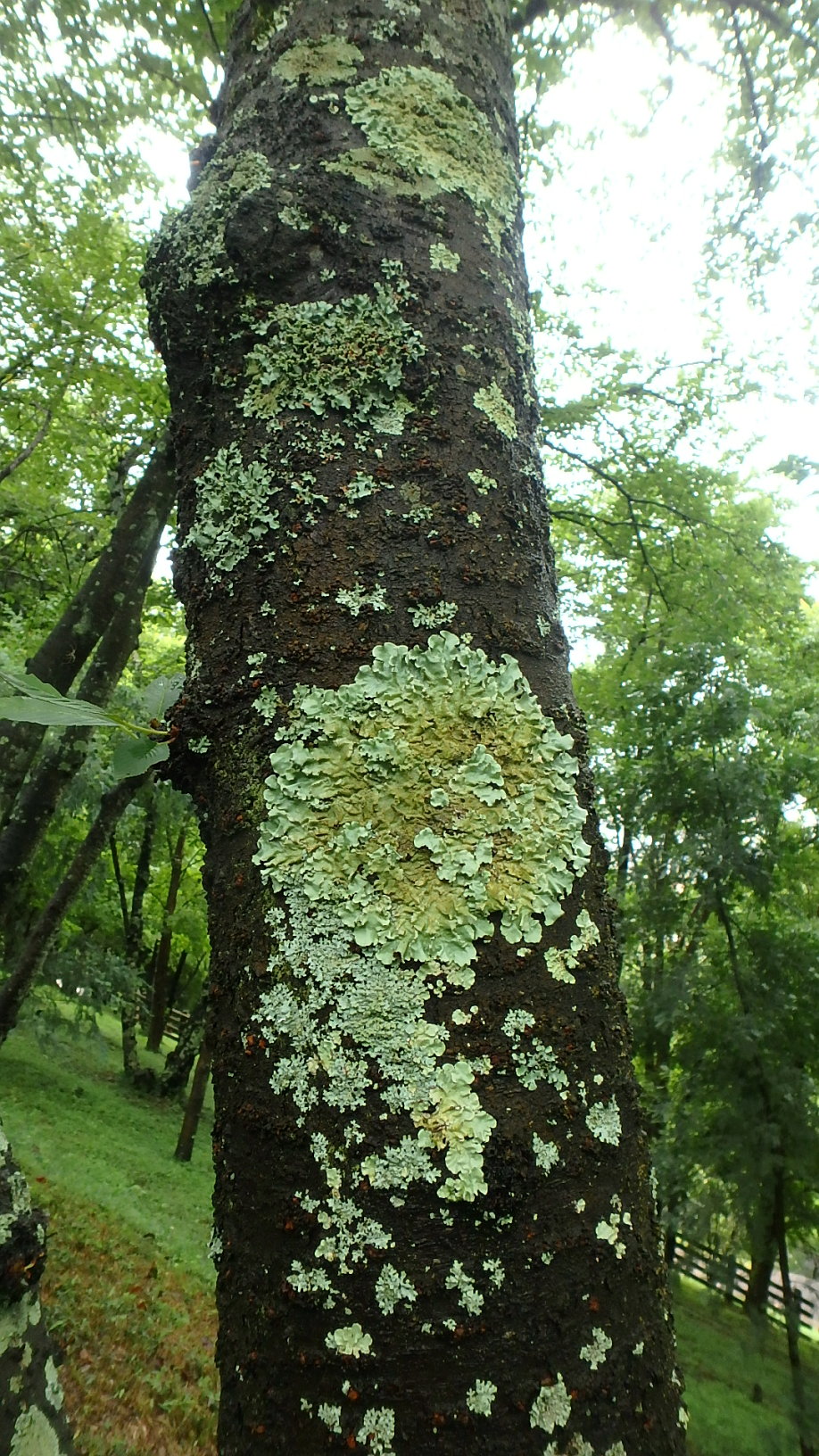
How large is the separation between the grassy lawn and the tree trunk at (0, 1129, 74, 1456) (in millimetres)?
2845

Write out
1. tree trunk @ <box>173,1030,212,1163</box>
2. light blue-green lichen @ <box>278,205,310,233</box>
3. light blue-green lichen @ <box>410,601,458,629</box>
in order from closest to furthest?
light blue-green lichen @ <box>410,601,458,629</box> → light blue-green lichen @ <box>278,205,310,233</box> → tree trunk @ <box>173,1030,212,1163</box>

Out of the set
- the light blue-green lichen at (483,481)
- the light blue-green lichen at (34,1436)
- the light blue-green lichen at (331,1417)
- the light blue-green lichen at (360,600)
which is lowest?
the light blue-green lichen at (34,1436)

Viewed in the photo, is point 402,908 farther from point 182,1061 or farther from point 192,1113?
point 182,1061

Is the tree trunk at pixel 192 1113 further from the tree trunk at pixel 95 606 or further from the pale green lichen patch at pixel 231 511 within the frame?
the pale green lichen patch at pixel 231 511

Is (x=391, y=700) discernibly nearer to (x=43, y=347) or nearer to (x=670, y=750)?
(x=670, y=750)

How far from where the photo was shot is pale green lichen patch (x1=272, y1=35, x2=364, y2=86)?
128 cm

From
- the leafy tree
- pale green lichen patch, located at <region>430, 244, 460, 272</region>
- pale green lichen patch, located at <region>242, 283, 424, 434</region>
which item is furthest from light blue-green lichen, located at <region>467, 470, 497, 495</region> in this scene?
pale green lichen patch, located at <region>430, 244, 460, 272</region>

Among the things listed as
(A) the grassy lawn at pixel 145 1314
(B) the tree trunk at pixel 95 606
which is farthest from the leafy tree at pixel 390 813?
(B) the tree trunk at pixel 95 606

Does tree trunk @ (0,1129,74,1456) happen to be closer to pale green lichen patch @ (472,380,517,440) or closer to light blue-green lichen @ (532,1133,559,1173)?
light blue-green lichen @ (532,1133,559,1173)

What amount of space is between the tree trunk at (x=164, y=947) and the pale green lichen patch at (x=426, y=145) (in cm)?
1196

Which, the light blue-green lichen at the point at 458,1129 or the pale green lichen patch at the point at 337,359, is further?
the pale green lichen patch at the point at 337,359

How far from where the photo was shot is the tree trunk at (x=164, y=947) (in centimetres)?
1605

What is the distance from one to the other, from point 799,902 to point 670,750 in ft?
5.50

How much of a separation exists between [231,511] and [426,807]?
Result: 46 centimetres
